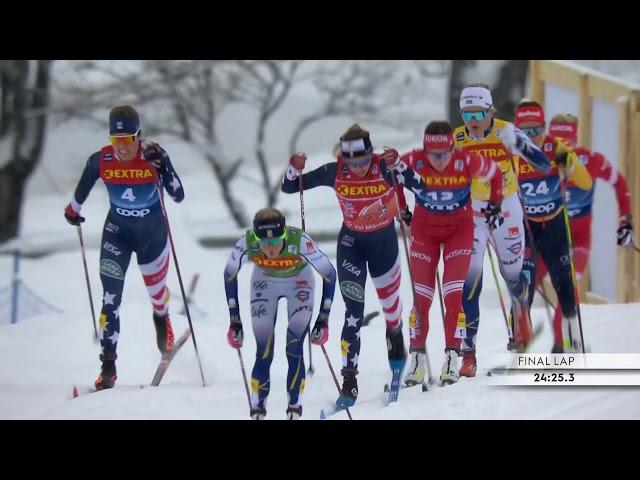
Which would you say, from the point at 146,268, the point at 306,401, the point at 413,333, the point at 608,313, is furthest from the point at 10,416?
the point at 608,313

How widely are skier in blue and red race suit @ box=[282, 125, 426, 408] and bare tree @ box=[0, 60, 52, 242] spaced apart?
6155 millimetres

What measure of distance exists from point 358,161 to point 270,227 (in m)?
0.60

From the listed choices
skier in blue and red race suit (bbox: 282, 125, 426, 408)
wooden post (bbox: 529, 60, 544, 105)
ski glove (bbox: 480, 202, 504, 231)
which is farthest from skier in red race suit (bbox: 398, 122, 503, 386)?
wooden post (bbox: 529, 60, 544, 105)

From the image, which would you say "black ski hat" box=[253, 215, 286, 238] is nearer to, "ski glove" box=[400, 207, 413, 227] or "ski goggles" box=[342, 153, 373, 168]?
"ski goggles" box=[342, 153, 373, 168]

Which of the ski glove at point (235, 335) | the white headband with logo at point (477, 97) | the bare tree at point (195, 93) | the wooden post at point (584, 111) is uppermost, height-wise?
the bare tree at point (195, 93)

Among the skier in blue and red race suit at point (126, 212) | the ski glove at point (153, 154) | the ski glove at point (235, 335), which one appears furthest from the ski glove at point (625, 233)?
the ski glove at point (153, 154)

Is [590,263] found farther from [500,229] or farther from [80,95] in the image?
[80,95]

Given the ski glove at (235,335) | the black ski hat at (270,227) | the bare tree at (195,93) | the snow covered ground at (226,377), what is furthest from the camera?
the bare tree at (195,93)

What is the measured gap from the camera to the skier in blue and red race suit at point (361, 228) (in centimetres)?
618

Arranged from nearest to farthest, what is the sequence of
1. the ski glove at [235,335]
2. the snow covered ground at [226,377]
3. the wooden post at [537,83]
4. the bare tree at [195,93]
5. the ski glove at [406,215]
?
the ski glove at [235,335], the snow covered ground at [226,377], the ski glove at [406,215], the wooden post at [537,83], the bare tree at [195,93]

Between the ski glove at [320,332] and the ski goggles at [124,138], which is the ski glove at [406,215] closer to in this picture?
the ski glove at [320,332]

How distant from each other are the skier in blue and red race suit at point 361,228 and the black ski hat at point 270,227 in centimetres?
47

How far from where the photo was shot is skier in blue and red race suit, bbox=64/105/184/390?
21.3ft

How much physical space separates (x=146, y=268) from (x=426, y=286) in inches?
62.2
